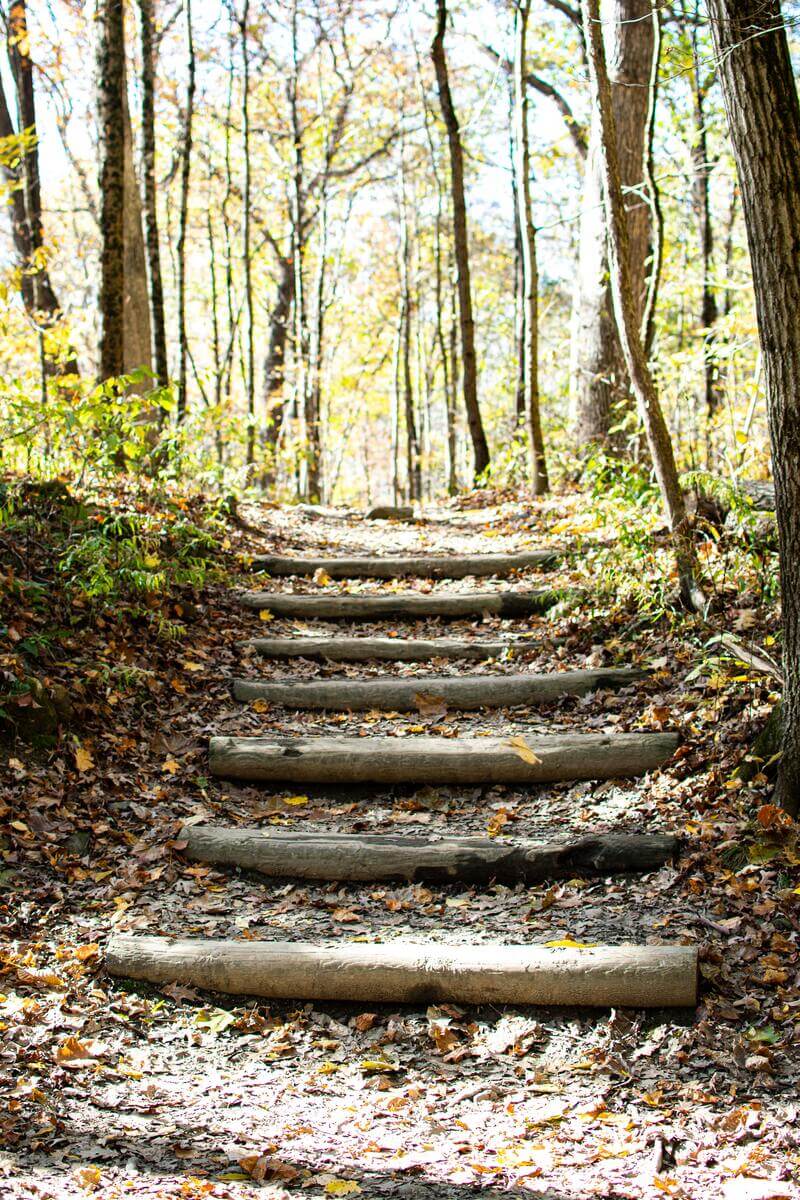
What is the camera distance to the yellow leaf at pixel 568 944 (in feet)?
10.3

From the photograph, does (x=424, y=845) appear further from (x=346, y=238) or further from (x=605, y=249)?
(x=346, y=238)

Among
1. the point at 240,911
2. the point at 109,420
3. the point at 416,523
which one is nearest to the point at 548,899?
the point at 240,911

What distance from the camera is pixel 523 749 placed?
4.39m

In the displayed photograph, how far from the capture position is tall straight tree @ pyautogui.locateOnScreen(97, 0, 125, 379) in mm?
6898

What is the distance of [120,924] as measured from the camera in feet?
11.2

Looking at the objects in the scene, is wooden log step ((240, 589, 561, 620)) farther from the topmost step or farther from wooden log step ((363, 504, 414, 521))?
wooden log step ((363, 504, 414, 521))

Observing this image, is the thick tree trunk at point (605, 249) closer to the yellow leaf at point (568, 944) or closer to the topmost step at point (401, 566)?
the topmost step at point (401, 566)

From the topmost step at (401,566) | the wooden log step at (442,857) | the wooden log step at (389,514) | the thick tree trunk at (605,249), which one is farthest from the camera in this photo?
the wooden log step at (389,514)

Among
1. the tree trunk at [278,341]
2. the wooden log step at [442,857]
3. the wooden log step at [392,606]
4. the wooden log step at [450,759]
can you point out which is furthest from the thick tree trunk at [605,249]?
the tree trunk at [278,341]

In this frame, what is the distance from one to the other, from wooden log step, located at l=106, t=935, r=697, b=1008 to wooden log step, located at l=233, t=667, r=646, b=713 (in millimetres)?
1978

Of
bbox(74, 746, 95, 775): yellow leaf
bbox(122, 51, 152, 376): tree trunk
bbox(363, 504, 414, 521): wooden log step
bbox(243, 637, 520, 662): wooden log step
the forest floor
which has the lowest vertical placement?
the forest floor

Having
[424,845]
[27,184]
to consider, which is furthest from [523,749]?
[27,184]

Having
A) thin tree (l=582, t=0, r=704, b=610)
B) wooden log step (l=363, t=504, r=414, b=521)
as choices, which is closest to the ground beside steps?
thin tree (l=582, t=0, r=704, b=610)

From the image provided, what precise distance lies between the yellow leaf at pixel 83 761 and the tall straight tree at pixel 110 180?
3.68m
